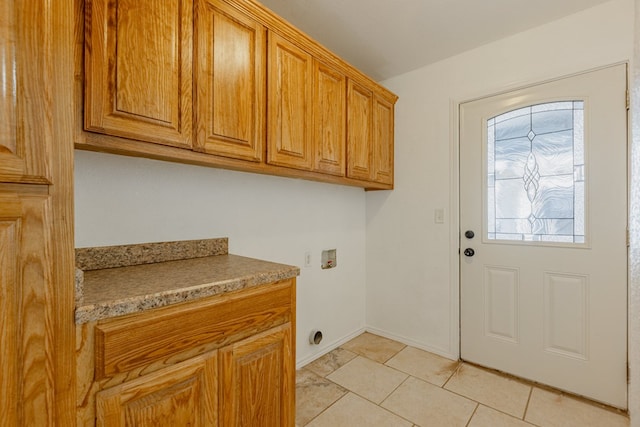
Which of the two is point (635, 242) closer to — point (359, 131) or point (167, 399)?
point (167, 399)

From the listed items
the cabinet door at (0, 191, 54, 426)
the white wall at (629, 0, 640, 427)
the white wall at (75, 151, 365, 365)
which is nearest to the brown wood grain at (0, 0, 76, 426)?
the cabinet door at (0, 191, 54, 426)

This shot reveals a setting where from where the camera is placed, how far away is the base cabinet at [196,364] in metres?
0.86

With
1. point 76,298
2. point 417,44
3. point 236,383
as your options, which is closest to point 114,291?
point 76,298

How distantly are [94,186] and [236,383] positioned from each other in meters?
1.05

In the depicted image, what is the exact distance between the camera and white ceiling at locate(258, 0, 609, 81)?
1804 millimetres

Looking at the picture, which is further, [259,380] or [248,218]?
[248,218]

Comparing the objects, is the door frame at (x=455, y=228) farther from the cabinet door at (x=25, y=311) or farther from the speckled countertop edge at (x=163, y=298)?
the cabinet door at (x=25, y=311)

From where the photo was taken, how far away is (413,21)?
1.95m

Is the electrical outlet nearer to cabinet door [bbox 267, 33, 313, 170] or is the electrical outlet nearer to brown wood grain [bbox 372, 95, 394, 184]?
brown wood grain [bbox 372, 95, 394, 184]

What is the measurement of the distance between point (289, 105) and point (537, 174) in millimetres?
1717

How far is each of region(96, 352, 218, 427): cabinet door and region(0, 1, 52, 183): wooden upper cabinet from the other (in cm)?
65

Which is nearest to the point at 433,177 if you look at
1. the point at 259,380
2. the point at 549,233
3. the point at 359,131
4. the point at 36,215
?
the point at 359,131

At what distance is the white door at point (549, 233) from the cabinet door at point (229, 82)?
1.66 metres

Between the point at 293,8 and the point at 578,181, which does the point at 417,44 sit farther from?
the point at 578,181
